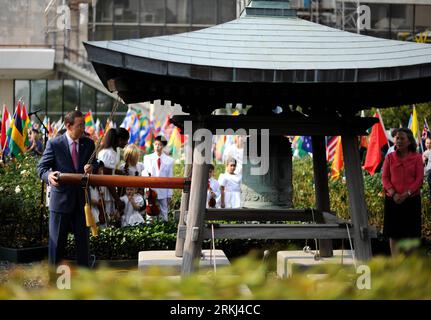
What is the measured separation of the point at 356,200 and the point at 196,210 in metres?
1.62

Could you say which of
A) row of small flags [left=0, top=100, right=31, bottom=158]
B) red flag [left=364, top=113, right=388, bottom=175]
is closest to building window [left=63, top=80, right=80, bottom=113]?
row of small flags [left=0, top=100, right=31, bottom=158]

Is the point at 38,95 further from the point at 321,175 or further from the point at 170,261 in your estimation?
the point at 170,261

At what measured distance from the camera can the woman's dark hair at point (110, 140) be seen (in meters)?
11.5

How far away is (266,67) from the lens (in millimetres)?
6988

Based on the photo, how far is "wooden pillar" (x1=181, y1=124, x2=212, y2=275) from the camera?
740 centimetres

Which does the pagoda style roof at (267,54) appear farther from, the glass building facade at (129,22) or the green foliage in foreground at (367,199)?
the glass building facade at (129,22)

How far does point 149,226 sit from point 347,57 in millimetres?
4979

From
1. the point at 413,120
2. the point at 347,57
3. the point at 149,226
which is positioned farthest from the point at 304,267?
the point at 413,120

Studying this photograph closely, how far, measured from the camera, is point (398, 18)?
42.1 m

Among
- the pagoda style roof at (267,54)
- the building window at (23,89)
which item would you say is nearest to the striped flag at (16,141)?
the pagoda style roof at (267,54)

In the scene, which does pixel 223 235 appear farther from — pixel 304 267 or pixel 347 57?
pixel 347 57

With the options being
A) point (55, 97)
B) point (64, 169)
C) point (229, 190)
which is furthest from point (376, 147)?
point (55, 97)

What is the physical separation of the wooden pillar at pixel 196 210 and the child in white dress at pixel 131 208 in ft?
15.6

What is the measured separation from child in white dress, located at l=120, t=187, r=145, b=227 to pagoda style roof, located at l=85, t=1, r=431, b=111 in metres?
4.50
